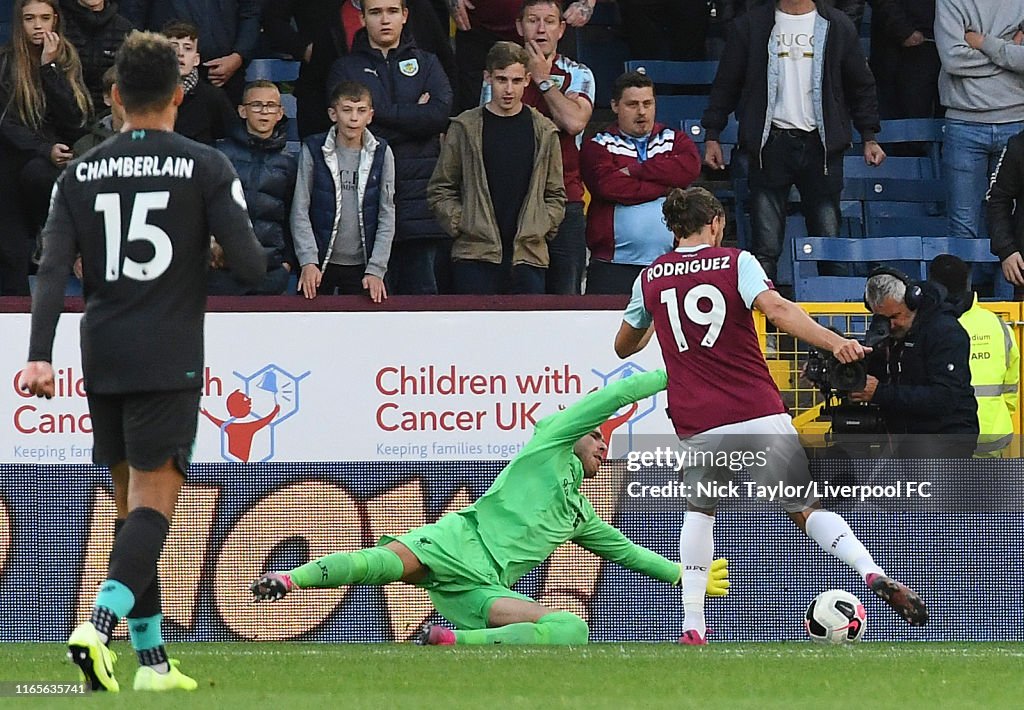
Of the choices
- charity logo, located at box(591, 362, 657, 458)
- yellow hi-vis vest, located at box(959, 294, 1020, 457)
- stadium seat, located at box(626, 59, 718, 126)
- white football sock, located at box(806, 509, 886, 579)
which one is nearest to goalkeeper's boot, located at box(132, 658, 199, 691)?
white football sock, located at box(806, 509, 886, 579)

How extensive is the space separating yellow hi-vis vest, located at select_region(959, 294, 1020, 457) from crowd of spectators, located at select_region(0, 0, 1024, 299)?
1.34 m

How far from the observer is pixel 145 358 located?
5.56 m

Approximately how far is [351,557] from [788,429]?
1908 millimetres

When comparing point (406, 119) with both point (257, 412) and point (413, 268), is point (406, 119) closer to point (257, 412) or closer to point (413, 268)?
point (413, 268)

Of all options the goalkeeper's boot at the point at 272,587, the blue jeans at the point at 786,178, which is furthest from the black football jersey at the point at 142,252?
the blue jeans at the point at 786,178

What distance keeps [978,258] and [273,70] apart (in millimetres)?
5022

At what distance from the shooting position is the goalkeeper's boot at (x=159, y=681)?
5641 millimetres

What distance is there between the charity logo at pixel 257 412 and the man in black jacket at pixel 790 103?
3.27m

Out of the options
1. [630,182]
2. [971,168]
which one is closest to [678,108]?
[971,168]

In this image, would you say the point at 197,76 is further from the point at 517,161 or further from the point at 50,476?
the point at 50,476

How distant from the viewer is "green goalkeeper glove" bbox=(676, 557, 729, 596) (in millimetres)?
8250

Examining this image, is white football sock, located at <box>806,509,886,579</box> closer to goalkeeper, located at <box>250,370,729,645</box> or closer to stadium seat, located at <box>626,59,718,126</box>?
goalkeeper, located at <box>250,370,729,645</box>

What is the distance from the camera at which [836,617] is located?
8250 millimetres

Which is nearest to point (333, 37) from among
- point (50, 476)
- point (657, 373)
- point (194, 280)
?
point (50, 476)
